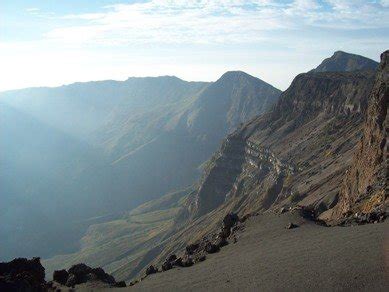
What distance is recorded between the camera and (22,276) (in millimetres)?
31938

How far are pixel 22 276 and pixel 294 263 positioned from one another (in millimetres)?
17636

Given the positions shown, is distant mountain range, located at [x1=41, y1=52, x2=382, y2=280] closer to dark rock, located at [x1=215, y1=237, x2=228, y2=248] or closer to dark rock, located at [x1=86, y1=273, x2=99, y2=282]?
dark rock, located at [x1=215, y1=237, x2=228, y2=248]

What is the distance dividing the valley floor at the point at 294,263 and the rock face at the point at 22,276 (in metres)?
6.42

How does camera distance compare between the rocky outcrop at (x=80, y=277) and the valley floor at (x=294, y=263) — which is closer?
the valley floor at (x=294, y=263)

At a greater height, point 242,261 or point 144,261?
point 242,261

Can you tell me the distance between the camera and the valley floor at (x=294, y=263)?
24297 mm

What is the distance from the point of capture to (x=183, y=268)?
34.7m

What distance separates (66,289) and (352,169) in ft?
139

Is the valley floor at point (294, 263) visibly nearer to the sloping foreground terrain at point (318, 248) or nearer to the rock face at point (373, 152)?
the sloping foreground terrain at point (318, 248)

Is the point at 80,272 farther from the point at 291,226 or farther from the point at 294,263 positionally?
the point at 294,263

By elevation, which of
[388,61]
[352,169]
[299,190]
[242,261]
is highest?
[388,61]

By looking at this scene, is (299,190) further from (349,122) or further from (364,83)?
(364,83)

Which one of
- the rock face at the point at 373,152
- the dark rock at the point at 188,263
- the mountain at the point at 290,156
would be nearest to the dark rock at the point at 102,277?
the dark rock at the point at 188,263

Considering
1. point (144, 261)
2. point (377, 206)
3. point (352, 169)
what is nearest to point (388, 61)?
point (352, 169)
